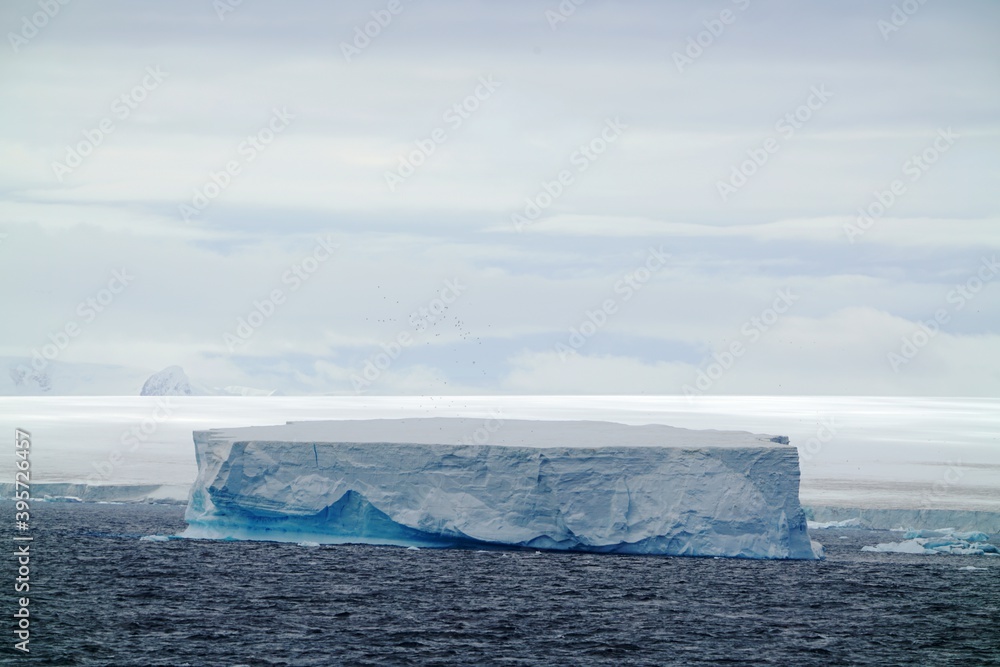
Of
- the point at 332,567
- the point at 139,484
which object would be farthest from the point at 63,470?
the point at 332,567

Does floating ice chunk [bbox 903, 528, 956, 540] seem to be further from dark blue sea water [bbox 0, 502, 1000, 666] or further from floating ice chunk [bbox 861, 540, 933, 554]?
dark blue sea water [bbox 0, 502, 1000, 666]

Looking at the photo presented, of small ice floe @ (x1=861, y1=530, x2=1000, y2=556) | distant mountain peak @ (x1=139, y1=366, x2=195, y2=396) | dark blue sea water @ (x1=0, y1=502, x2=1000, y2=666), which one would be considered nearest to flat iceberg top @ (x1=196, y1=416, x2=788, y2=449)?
dark blue sea water @ (x1=0, y1=502, x2=1000, y2=666)

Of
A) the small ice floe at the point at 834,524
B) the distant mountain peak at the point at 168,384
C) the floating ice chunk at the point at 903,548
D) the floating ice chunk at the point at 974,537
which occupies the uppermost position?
the distant mountain peak at the point at 168,384

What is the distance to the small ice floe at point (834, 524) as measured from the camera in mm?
40312

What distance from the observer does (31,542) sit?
30.3 meters

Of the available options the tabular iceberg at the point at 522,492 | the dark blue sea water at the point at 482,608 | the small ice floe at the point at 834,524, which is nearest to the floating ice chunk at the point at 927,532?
the small ice floe at the point at 834,524

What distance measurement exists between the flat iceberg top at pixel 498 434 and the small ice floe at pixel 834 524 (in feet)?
44.7

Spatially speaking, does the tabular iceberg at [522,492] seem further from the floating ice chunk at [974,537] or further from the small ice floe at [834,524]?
the small ice floe at [834,524]

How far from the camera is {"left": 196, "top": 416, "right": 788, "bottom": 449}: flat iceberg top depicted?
26484 millimetres

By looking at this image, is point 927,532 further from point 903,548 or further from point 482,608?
point 482,608

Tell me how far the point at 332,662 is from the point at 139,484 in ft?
138

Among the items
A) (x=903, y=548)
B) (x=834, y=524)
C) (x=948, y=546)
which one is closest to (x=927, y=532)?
(x=948, y=546)

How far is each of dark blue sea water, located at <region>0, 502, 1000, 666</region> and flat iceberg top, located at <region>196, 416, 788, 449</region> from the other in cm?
275

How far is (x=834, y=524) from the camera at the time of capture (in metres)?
41.5
